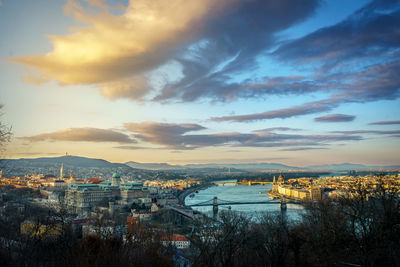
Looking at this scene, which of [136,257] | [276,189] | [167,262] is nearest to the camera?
[136,257]

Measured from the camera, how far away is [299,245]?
12922 mm

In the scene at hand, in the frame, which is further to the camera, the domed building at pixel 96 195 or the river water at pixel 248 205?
the domed building at pixel 96 195

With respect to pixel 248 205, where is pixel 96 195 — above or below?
above

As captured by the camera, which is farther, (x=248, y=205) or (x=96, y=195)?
(x=248, y=205)

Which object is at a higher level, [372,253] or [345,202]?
[345,202]

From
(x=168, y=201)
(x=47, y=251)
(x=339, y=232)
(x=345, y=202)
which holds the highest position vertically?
(x=345, y=202)

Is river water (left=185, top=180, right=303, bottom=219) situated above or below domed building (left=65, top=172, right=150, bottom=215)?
below

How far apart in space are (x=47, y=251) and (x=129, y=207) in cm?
3349

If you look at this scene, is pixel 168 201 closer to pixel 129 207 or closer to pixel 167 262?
pixel 129 207

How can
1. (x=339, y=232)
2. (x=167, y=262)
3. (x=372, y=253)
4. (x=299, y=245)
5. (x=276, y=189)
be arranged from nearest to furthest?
(x=167, y=262) < (x=372, y=253) < (x=339, y=232) < (x=299, y=245) < (x=276, y=189)

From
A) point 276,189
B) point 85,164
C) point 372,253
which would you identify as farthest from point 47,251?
point 85,164

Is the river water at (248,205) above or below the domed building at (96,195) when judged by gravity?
below

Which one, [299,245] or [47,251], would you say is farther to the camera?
[299,245]

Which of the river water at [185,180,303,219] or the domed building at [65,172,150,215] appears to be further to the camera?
the domed building at [65,172,150,215]
